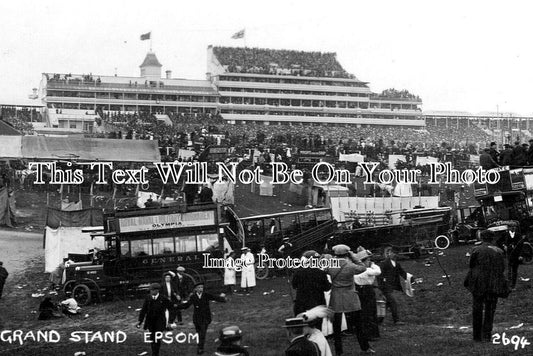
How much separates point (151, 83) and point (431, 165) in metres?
69.0

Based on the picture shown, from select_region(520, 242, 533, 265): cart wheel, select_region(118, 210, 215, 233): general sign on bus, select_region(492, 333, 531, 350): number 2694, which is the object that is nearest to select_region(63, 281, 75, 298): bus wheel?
select_region(118, 210, 215, 233): general sign on bus

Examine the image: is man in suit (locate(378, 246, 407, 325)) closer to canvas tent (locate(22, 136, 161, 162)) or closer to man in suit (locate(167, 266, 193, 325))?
man in suit (locate(167, 266, 193, 325))

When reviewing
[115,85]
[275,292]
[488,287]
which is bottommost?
[275,292]

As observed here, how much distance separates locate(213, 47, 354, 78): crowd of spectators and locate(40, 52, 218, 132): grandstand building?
241 inches

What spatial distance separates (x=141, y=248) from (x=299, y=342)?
13119 mm

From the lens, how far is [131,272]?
20.5m

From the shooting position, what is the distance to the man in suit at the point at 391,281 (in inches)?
558

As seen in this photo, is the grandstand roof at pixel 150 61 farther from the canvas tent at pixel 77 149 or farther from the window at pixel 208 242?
the window at pixel 208 242

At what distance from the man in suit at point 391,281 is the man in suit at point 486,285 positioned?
227 centimetres

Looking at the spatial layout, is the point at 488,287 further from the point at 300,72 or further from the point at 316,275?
the point at 300,72

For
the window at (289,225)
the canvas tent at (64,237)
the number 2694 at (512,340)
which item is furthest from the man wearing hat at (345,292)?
the canvas tent at (64,237)

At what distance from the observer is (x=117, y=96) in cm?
10356

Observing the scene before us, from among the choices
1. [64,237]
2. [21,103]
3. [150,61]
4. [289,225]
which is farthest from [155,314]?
[150,61]

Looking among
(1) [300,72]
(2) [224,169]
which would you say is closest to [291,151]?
(2) [224,169]
